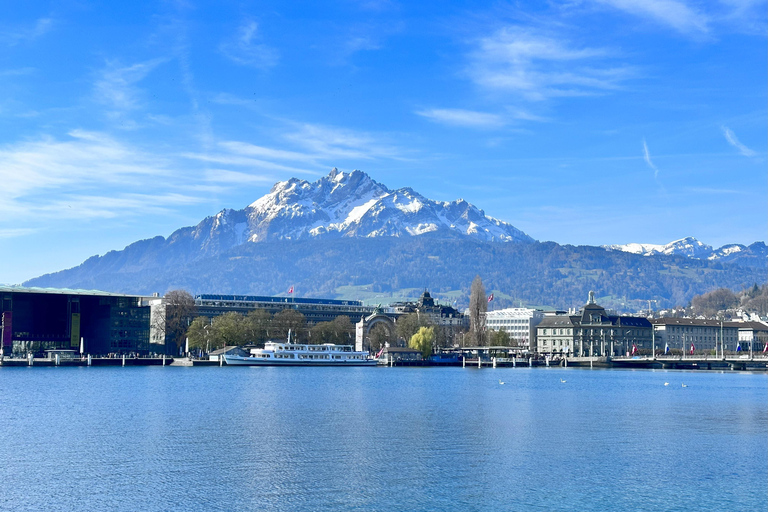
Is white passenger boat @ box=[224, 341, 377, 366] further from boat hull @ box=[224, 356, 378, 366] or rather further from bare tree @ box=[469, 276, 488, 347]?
bare tree @ box=[469, 276, 488, 347]

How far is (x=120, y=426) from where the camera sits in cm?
5722

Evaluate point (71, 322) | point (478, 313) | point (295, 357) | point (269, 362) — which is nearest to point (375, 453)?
point (269, 362)

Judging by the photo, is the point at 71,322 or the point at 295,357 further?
the point at 71,322

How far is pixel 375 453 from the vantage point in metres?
47.7

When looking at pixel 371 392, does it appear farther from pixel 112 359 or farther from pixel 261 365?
pixel 112 359

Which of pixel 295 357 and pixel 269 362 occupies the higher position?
pixel 295 357

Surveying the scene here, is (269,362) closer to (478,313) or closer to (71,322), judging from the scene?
(71,322)

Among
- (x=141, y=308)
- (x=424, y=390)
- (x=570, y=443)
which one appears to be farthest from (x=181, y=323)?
(x=570, y=443)

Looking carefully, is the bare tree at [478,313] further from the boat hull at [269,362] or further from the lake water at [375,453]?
the lake water at [375,453]

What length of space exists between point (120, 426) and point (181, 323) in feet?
415

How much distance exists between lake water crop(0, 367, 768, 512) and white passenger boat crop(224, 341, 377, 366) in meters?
77.1

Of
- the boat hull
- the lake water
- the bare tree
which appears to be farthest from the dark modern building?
the lake water

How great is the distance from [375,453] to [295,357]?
117 meters

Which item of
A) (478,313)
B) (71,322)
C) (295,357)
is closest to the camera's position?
(295,357)
